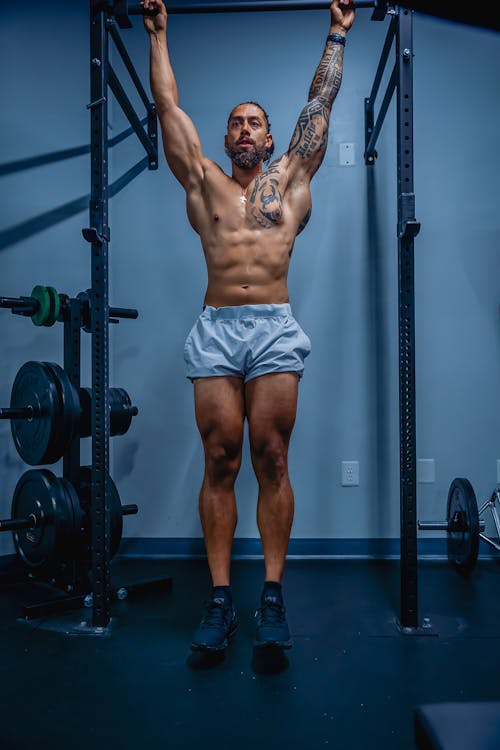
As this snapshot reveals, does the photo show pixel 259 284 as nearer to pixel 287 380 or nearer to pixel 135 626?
pixel 287 380

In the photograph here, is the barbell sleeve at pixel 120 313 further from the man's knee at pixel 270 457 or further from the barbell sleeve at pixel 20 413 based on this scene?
the man's knee at pixel 270 457

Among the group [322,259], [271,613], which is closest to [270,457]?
[271,613]

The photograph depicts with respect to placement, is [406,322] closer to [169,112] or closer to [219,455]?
[219,455]

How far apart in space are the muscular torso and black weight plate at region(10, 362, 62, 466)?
2.16ft

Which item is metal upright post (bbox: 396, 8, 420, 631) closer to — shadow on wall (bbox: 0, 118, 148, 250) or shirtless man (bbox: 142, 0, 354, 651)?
shirtless man (bbox: 142, 0, 354, 651)

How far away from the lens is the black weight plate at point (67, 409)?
209cm

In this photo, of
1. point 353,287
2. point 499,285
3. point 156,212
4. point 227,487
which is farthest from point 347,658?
point 156,212

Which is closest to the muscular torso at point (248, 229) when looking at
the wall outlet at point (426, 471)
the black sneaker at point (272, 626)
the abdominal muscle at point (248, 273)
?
the abdominal muscle at point (248, 273)

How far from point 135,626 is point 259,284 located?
1246 mm

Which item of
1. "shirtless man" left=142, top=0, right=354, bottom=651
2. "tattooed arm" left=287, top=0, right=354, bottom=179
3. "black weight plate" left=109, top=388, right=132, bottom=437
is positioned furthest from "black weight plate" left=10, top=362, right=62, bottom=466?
"tattooed arm" left=287, top=0, right=354, bottom=179

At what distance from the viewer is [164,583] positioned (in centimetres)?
237

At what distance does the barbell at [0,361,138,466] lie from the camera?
2086 millimetres

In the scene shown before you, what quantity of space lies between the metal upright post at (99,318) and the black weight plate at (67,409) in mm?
153

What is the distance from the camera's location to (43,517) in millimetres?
2096
